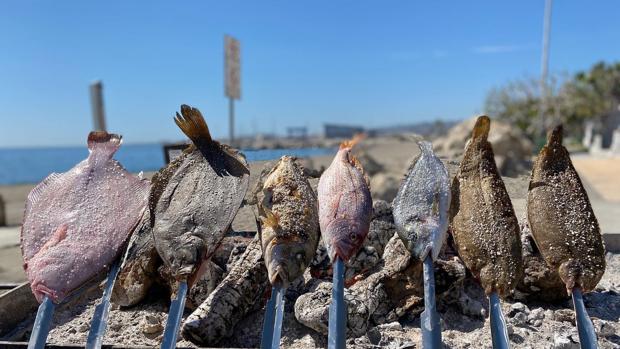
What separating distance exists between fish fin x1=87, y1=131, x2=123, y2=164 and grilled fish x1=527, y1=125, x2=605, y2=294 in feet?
9.31

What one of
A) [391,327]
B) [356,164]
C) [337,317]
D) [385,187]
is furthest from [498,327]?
[385,187]

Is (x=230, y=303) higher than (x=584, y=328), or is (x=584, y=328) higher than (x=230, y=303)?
(x=584, y=328)

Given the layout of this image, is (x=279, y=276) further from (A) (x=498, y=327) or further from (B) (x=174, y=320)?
(A) (x=498, y=327)

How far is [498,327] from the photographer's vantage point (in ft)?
7.43

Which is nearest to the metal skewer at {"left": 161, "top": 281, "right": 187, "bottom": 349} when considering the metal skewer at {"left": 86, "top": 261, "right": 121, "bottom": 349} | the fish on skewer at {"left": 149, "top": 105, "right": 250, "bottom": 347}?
the fish on skewer at {"left": 149, "top": 105, "right": 250, "bottom": 347}

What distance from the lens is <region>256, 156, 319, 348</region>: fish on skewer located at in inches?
92.9

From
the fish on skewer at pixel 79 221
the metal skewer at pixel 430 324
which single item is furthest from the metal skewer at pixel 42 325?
the metal skewer at pixel 430 324

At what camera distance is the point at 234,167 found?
3.12m

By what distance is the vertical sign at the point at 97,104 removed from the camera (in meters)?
9.81

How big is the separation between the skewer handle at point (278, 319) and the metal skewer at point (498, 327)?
1.09 meters

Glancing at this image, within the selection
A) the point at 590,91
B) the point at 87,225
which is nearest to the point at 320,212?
the point at 87,225

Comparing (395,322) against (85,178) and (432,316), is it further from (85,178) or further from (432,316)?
(85,178)

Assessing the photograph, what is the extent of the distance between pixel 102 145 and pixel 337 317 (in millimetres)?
→ 2054

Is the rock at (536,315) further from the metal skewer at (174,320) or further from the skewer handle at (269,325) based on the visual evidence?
the metal skewer at (174,320)
